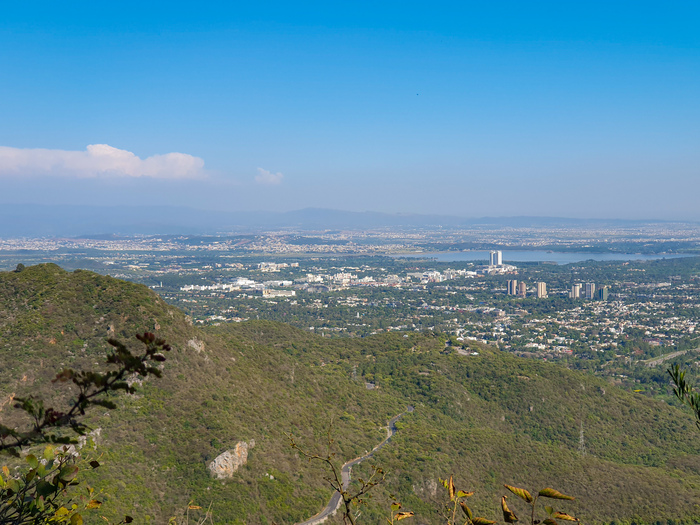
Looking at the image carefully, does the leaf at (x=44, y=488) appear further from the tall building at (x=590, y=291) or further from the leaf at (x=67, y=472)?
the tall building at (x=590, y=291)

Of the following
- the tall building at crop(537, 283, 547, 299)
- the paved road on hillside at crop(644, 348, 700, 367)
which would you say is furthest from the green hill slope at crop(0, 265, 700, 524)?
the tall building at crop(537, 283, 547, 299)

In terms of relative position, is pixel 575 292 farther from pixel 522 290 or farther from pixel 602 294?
pixel 522 290

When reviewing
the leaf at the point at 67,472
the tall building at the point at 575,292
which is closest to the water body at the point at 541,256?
the tall building at the point at 575,292

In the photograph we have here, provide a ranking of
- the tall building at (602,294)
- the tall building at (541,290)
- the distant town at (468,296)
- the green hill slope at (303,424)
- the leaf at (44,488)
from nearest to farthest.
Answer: the leaf at (44,488), the green hill slope at (303,424), the distant town at (468,296), the tall building at (602,294), the tall building at (541,290)

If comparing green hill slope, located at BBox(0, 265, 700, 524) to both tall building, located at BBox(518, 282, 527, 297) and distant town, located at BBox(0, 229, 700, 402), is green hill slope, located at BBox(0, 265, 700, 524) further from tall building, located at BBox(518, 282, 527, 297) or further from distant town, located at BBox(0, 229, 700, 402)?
tall building, located at BBox(518, 282, 527, 297)

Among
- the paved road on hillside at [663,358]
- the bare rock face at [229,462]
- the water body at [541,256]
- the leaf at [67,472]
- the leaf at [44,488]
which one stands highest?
the leaf at [67,472]

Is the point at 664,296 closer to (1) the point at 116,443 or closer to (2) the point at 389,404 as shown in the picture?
(2) the point at 389,404
